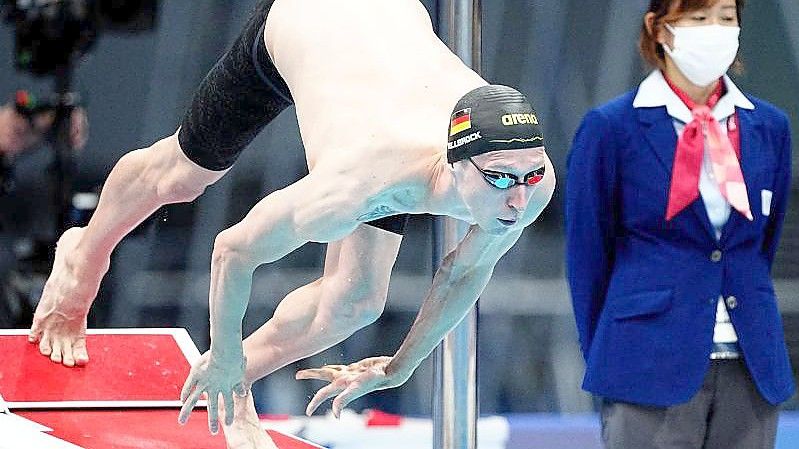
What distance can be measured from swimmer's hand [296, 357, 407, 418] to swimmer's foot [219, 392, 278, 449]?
0.84ft

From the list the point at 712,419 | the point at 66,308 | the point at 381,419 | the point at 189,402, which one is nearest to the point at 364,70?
the point at 189,402

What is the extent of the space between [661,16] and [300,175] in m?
1.19

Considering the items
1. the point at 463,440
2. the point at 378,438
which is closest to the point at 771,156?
the point at 463,440

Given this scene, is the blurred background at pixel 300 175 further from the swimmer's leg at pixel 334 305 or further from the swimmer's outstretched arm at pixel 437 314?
the swimmer's outstretched arm at pixel 437 314

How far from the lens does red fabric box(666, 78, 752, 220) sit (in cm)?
→ 286

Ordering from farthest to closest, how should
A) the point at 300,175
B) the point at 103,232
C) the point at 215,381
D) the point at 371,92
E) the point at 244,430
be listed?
the point at 300,175 → the point at 103,232 → the point at 244,430 → the point at 215,381 → the point at 371,92

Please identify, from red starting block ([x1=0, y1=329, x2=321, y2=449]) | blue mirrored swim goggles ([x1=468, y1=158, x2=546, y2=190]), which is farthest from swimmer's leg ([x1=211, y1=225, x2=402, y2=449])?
blue mirrored swim goggles ([x1=468, y1=158, x2=546, y2=190])

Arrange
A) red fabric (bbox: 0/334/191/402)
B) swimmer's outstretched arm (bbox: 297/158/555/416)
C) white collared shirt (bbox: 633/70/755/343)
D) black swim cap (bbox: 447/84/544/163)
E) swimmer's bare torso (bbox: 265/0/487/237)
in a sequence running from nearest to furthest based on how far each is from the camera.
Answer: black swim cap (bbox: 447/84/544/163) < swimmer's bare torso (bbox: 265/0/487/237) < swimmer's outstretched arm (bbox: 297/158/555/416) < white collared shirt (bbox: 633/70/755/343) < red fabric (bbox: 0/334/191/402)

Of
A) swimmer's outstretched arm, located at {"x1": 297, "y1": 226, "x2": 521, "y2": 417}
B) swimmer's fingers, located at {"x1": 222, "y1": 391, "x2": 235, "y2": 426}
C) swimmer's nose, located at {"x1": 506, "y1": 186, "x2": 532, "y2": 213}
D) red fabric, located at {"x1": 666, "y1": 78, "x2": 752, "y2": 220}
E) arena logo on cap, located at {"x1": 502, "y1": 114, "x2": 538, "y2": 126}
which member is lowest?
swimmer's fingers, located at {"x1": 222, "y1": 391, "x2": 235, "y2": 426}

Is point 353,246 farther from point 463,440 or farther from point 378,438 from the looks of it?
point 378,438

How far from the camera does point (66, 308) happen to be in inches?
127

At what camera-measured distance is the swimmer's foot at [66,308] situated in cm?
320

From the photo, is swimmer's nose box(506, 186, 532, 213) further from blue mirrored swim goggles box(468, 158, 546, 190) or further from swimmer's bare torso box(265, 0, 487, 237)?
swimmer's bare torso box(265, 0, 487, 237)

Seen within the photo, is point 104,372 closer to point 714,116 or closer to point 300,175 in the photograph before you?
point 300,175
